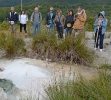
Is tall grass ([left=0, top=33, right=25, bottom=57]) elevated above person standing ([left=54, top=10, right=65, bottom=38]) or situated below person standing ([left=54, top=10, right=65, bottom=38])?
below

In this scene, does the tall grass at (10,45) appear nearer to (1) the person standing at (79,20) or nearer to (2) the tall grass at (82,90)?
(1) the person standing at (79,20)

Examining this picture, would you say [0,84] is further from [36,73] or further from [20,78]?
[36,73]

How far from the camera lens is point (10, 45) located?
26.2ft

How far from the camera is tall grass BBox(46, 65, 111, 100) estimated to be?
4258 millimetres

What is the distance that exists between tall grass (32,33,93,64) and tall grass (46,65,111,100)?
2.41 meters

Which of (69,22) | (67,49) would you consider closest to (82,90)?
(67,49)

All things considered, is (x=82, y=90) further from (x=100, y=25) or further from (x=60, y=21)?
(x=60, y=21)

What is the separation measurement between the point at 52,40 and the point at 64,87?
136 inches

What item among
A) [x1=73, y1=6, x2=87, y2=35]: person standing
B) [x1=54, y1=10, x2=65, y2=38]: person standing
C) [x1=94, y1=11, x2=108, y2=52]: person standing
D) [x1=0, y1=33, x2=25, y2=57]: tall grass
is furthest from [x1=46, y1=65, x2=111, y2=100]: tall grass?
[x1=54, y1=10, x2=65, y2=38]: person standing

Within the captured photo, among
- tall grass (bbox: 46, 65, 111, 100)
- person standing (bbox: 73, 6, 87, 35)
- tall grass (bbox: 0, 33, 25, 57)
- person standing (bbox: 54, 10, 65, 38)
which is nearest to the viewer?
tall grass (bbox: 46, 65, 111, 100)

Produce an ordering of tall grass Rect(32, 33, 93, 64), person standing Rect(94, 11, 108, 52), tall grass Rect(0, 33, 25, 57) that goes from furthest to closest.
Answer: person standing Rect(94, 11, 108, 52), tall grass Rect(0, 33, 25, 57), tall grass Rect(32, 33, 93, 64)

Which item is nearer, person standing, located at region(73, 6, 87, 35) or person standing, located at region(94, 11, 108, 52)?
person standing, located at region(94, 11, 108, 52)

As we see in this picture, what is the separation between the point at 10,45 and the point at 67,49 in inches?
62.1

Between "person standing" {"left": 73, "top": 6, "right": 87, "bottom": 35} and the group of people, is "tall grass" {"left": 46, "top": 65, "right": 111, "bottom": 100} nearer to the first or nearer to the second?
the group of people
